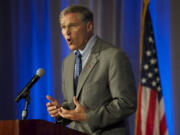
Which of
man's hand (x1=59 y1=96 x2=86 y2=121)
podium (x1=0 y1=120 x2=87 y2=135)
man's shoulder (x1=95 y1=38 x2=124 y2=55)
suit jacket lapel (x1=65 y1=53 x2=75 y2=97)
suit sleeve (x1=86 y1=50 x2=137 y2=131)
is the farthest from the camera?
suit jacket lapel (x1=65 y1=53 x2=75 y2=97)

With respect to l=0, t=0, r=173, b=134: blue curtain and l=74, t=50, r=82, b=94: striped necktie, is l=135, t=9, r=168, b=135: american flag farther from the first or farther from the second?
l=74, t=50, r=82, b=94: striped necktie

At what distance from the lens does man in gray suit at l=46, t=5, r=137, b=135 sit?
2.00m

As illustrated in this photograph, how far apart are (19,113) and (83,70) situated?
280 cm

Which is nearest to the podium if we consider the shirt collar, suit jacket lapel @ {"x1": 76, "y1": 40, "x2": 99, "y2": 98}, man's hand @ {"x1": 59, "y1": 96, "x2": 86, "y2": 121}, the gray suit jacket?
man's hand @ {"x1": 59, "y1": 96, "x2": 86, "y2": 121}

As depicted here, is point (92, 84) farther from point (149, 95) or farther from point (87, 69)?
point (149, 95)

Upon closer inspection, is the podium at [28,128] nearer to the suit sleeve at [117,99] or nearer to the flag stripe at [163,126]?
the suit sleeve at [117,99]

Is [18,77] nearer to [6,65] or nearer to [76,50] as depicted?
[6,65]

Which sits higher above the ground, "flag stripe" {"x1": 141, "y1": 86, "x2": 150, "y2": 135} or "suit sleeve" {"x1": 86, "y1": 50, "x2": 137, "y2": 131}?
"suit sleeve" {"x1": 86, "y1": 50, "x2": 137, "y2": 131}

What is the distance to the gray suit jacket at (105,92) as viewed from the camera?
6.59 ft

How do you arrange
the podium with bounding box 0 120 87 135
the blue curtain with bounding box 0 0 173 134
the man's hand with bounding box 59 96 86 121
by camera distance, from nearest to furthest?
the podium with bounding box 0 120 87 135
the man's hand with bounding box 59 96 86 121
the blue curtain with bounding box 0 0 173 134

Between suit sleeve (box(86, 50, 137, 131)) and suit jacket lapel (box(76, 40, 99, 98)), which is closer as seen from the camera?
suit sleeve (box(86, 50, 137, 131))

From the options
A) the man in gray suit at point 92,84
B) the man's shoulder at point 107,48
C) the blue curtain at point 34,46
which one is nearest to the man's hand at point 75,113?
the man in gray suit at point 92,84

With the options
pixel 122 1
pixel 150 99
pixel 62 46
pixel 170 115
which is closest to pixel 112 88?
pixel 150 99

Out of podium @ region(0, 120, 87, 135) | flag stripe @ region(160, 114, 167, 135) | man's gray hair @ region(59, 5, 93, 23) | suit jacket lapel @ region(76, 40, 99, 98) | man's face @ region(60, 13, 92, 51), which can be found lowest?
flag stripe @ region(160, 114, 167, 135)
